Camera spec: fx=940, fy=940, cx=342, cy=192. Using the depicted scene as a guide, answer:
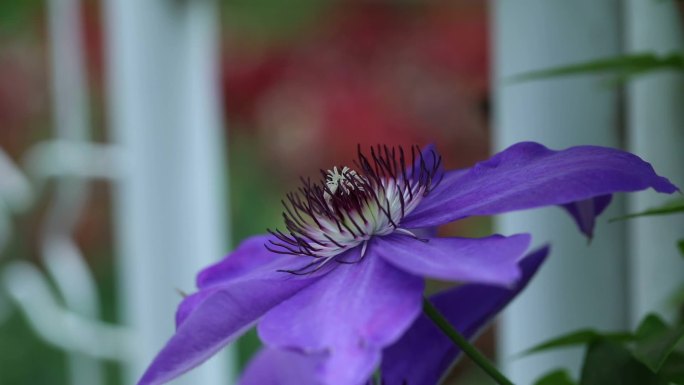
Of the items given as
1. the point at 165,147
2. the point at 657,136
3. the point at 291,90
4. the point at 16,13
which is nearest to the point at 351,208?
the point at 657,136

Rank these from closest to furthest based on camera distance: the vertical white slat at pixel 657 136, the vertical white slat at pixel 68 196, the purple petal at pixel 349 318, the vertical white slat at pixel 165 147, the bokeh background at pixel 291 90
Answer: the purple petal at pixel 349 318, the vertical white slat at pixel 657 136, the vertical white slat at pixel 165 147, the vertical white slat at pixel 68 196, the bokeh background at pixel 291 90

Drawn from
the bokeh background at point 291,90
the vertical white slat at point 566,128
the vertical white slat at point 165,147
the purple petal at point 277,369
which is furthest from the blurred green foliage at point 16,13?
the purple petal at point 277,369

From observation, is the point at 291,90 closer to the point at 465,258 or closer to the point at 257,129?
the point at 257,129

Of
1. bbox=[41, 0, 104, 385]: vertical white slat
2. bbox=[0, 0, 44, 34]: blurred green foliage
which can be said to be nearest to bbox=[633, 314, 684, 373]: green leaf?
bbox=[41, 0, 104, 385]: vertical white slat

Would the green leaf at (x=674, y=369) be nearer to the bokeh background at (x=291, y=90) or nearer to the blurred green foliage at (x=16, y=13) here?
the bokeh background at (x=291, y=90)

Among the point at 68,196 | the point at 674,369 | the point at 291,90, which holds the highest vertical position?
the point at 674,369

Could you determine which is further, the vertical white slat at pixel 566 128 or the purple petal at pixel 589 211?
the vertical white slat at pixel 566 128

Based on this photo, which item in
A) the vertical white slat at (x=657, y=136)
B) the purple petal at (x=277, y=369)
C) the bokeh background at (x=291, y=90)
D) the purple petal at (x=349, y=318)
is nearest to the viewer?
the purple petal at (x=349, y=318)
